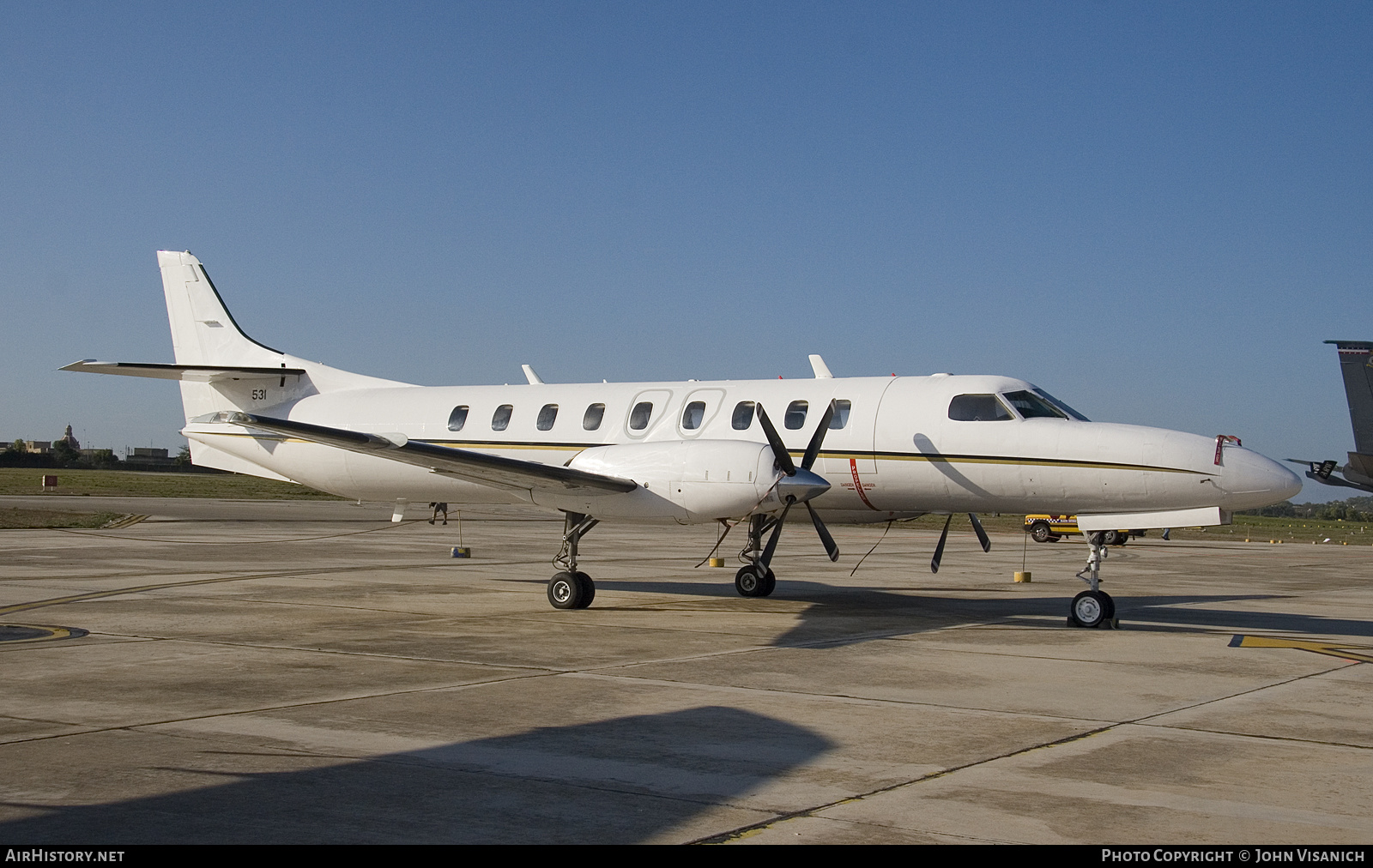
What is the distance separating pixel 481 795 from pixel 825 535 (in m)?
8.76

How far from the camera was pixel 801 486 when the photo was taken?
541 inches

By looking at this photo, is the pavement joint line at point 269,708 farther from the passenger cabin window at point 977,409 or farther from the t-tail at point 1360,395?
the t-tail at point 1360,395

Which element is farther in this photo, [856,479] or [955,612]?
[955,612]

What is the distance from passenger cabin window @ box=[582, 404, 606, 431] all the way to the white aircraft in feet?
0.09

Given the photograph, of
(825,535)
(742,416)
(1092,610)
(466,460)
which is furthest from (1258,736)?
(466,460)

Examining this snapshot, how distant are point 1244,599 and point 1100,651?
29.3 ft

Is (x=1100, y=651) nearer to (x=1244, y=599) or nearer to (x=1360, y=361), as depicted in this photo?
(x=1244, y=599)

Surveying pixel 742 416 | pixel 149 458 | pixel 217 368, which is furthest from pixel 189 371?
pixel 149 458

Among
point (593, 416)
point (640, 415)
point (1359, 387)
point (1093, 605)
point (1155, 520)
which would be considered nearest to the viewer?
point (1155, 520)

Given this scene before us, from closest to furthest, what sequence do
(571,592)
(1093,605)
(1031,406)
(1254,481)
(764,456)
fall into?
(1254,481)
(764,456)
(1093,605)
(1031,406)
(571,592)

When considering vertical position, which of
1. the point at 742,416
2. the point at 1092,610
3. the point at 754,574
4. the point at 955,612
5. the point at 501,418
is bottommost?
the point at 955,612

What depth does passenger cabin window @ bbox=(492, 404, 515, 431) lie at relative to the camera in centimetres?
1752

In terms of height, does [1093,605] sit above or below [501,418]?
below

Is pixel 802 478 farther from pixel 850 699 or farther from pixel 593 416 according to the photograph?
pixel 850 699
